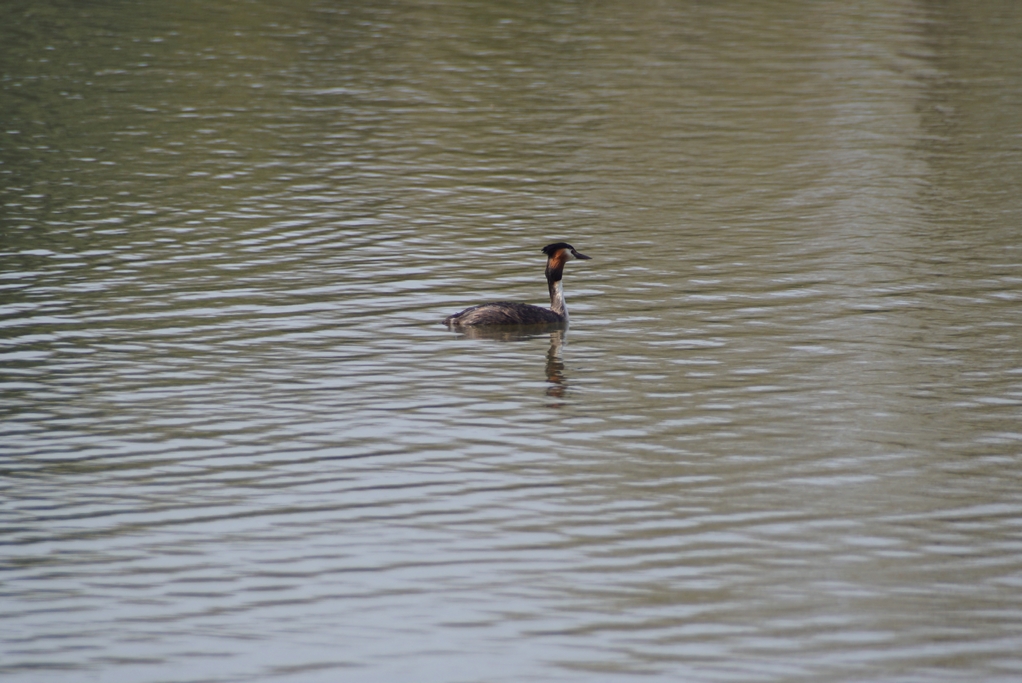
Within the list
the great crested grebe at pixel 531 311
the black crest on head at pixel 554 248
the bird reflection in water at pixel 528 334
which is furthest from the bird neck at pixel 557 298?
the black crest on head at pixel 554 248

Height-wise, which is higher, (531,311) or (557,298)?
(557,298)

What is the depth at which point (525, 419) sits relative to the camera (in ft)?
54.7

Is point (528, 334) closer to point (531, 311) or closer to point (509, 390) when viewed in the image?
point (531, 311)

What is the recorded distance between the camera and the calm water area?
38.2ft

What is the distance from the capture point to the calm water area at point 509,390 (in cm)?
1166

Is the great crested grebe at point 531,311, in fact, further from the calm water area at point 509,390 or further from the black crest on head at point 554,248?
the calm water area at point 509,390

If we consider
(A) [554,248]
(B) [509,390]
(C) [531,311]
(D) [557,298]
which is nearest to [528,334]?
(C) [531,311]

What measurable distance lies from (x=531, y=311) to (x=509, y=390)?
9.45ft

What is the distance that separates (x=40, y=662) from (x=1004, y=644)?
714cm

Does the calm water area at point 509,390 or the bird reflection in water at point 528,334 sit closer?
the calm water area at point 509,390

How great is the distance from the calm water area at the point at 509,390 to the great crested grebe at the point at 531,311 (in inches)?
16.3

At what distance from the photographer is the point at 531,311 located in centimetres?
2056

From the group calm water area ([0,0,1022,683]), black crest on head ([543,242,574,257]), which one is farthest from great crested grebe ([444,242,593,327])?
calm water area ([0,0,1022,683])

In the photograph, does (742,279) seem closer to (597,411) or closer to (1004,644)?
(597,411)
